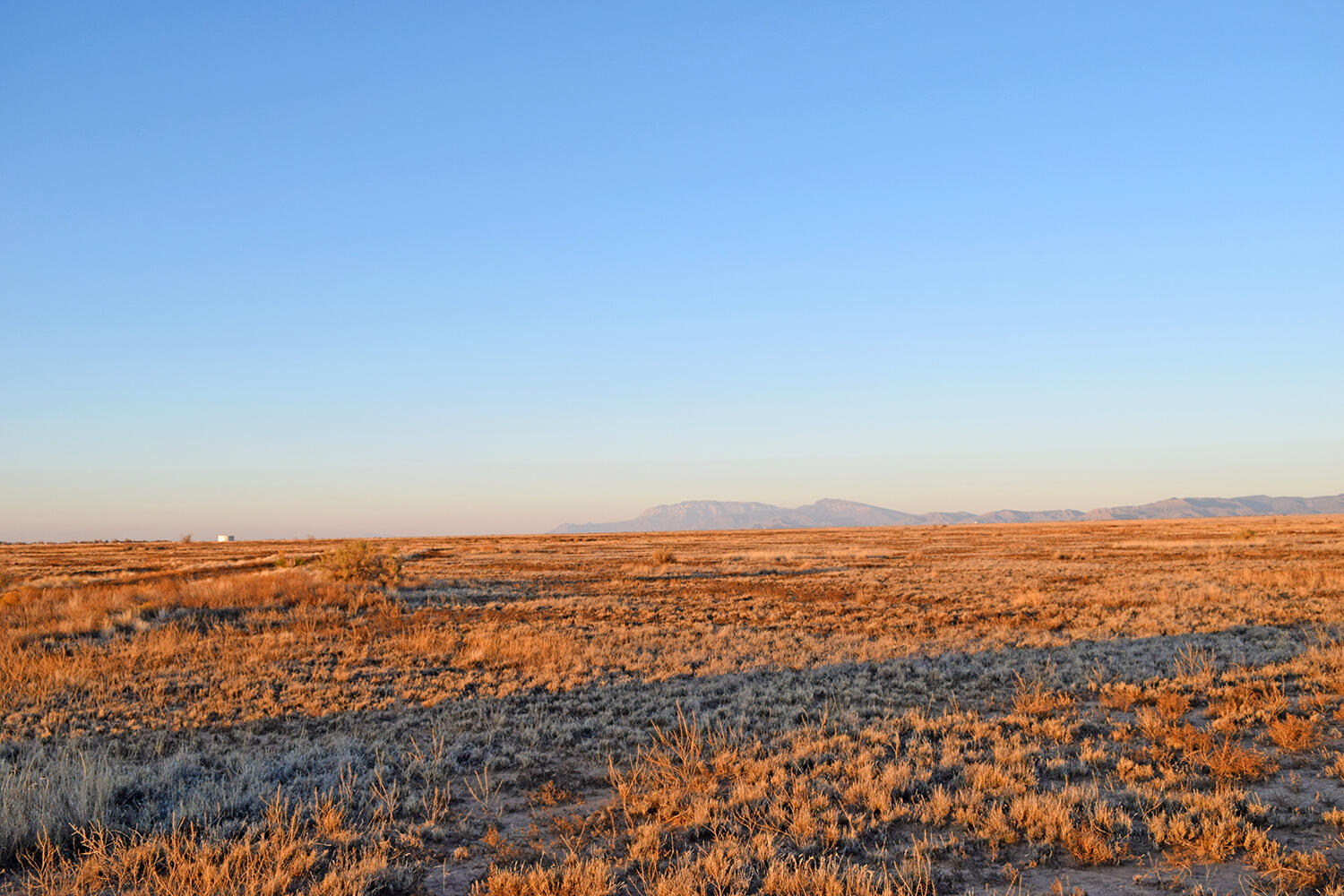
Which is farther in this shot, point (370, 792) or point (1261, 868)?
point (370, 792)

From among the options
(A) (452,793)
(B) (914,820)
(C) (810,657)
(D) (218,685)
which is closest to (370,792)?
(A) (452,793)

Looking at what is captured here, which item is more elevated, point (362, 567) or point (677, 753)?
point (362, 567)

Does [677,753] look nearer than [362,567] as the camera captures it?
Yes

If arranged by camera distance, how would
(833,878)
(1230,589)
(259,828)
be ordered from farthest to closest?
(1230,589) < (259,828) < (833,878)

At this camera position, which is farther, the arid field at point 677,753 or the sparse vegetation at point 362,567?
the sparse vegetation at point 362,567

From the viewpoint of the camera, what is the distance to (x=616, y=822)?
6113 mm

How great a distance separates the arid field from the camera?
5.12 metres

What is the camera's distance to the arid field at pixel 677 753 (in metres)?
5.12

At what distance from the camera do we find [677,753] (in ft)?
25.3

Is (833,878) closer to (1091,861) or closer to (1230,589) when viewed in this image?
(1091,861)

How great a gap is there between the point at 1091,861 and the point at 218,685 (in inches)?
468

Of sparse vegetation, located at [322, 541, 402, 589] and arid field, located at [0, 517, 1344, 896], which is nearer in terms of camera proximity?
arid field, located at [0, 517, 1344, 896]

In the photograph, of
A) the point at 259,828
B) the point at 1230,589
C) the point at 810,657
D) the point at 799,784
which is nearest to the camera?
the point at 259,828

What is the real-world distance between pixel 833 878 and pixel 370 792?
166 inches
